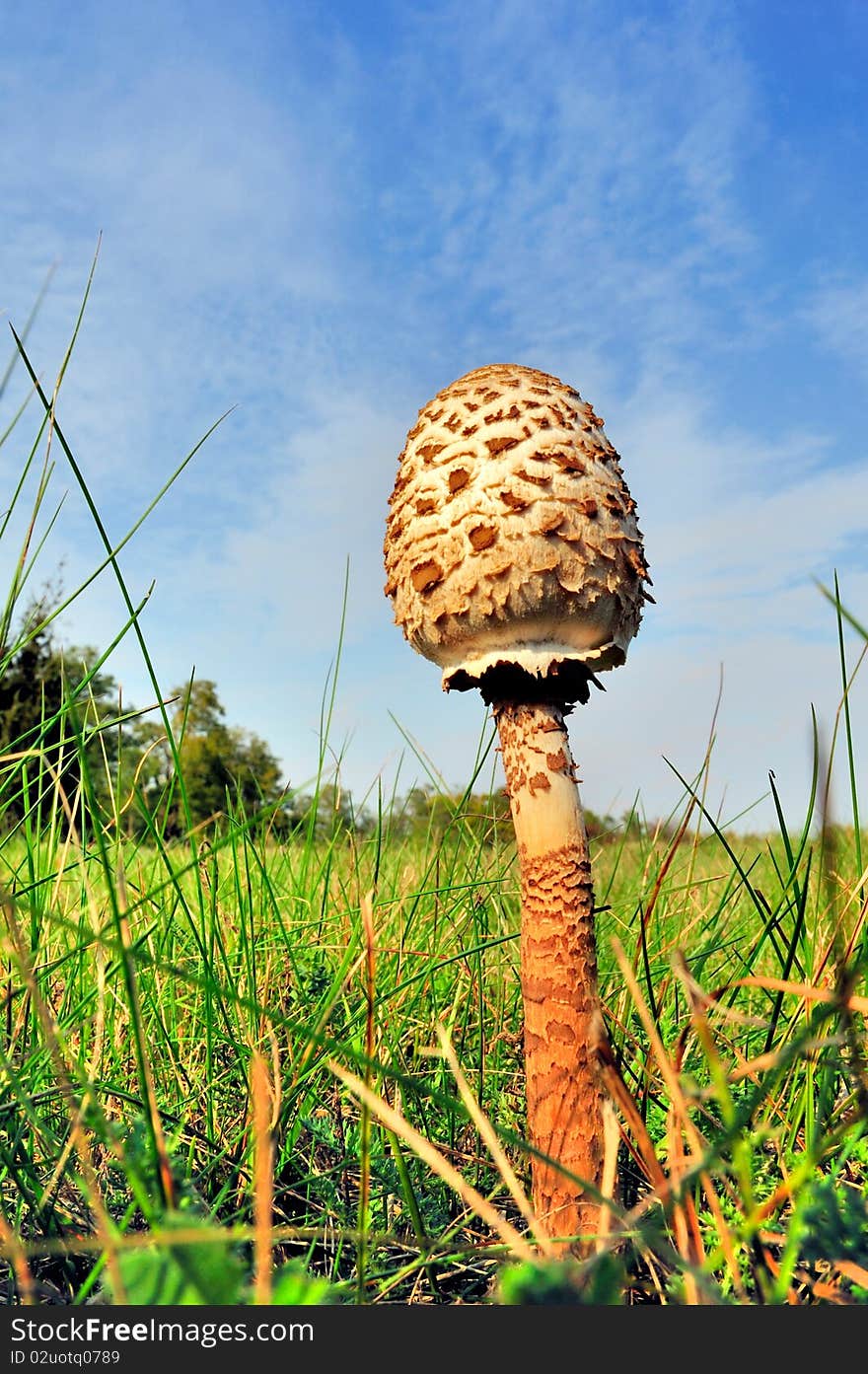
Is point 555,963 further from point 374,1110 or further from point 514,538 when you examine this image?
point 514,538

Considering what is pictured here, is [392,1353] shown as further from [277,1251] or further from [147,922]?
[147,922]

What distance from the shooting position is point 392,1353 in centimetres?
124

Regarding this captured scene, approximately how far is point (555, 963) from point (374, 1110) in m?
0.80

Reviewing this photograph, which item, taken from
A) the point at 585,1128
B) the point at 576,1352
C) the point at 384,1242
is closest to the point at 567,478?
the point at 585,1128

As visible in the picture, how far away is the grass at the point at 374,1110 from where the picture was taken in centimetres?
125

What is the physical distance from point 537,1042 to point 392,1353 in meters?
1.12

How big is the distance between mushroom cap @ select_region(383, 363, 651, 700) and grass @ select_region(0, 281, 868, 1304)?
589mm

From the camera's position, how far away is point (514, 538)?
2.24 metres

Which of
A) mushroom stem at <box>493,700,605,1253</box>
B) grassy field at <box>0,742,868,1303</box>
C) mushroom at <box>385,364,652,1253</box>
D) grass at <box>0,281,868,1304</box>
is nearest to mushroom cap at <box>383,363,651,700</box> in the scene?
mushroom at <box>385,364,652,1253</box>

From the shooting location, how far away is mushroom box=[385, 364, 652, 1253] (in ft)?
7.36

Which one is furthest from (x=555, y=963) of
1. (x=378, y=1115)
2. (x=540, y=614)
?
(x=540, y=614)

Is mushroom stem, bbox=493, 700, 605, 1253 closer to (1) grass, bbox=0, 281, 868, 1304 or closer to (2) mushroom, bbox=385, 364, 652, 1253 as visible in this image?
(2) mushroom, bbox=385, 364, 652, 1253

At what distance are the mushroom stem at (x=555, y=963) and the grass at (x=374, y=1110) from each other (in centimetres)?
14

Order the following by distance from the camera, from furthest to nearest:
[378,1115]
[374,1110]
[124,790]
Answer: [124,790]
[378,1115]
[374,1110]
